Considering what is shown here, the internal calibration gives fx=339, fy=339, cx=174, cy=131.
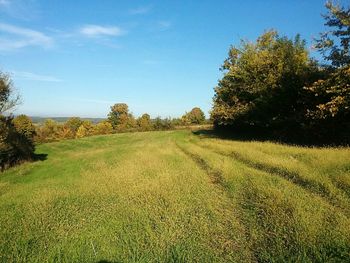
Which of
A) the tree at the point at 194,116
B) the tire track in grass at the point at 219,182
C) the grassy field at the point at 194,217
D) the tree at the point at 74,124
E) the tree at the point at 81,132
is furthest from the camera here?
the tree at the point at 74,124

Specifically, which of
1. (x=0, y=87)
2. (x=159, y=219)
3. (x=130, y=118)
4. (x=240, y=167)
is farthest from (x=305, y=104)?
(x=130, y=118)

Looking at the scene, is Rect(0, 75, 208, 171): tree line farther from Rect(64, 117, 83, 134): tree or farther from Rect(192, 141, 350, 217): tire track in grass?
Rect(192, 141, 350, 217): tire track in grass

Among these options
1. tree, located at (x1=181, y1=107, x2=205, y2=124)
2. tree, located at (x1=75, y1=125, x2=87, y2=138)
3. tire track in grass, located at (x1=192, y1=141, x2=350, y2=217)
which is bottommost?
tree, located at (x1=75, y1=125, x2=87, y2=138)

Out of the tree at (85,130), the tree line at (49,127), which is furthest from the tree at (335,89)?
the tree at (85,130)

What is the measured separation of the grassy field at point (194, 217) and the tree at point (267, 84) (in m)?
15.7

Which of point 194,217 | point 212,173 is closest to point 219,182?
point 212,173

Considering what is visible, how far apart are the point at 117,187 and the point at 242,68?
101 ft

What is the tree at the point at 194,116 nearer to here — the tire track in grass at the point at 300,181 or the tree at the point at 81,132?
the tree at the point at 81,132

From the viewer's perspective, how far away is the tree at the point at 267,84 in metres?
32.6

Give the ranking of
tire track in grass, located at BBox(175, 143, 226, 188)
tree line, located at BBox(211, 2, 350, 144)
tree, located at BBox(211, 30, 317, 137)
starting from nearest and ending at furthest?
tire track in grass, located at BBox(175, 143, 226, 188)
tree line, located at BBox(211, 2, 350, 144)
tree, located at BBox(211, 30, 317, 137)

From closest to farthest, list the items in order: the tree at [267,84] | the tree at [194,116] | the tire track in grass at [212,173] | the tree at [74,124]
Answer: the tire track in grass at [212,173]
the tree at [267,84]
the tree at [194,116]
the tree at [74,124]

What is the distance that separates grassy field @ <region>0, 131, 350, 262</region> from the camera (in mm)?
8281

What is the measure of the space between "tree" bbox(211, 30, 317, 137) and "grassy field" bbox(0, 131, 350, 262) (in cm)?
1567

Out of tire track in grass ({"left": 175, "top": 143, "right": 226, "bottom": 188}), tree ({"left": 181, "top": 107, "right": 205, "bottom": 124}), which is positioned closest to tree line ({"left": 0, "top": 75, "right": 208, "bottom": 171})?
tree ({"left": 181, "top": 107, "right": 205, "bottom": 124})
